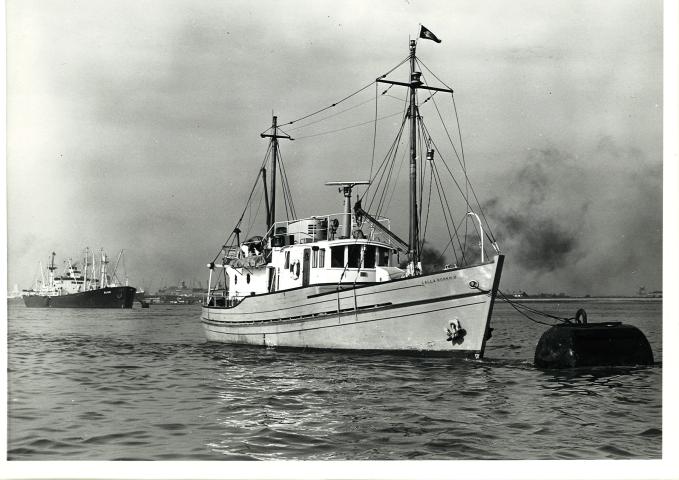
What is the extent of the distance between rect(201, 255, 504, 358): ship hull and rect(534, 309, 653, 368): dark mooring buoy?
1380mm

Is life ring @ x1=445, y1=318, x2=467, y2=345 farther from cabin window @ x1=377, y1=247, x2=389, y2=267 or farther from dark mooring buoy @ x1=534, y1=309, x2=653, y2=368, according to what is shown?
cabin window @ x1=377, y1=247, x2=389, y2=267

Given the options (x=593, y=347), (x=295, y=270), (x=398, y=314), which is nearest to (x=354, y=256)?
(x=295, y=270)

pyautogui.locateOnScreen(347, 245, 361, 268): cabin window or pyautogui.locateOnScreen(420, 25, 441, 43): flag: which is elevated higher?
pyautogui.locateOnScreen(420, 25, 441, 43): flag

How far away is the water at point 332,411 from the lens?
7641 mm

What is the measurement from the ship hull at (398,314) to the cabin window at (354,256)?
89cm

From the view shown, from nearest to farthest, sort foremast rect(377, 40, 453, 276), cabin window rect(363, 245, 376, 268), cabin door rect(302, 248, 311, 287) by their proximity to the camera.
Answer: foremast rect(377, 40, 453, 276)
cabin window rect(363, 245, 376, 268)
cabin door rect(302, 248, 311, 287)

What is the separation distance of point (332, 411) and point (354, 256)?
25.8ft

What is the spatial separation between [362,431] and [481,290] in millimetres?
6118

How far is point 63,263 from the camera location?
13.3 meters

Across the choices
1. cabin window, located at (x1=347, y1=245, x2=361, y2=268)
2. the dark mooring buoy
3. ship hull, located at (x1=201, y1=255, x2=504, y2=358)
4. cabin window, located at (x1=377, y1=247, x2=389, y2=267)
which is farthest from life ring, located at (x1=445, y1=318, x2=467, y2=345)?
cabin window, located at (x1=347, y1=245, x2=361, y2=268)

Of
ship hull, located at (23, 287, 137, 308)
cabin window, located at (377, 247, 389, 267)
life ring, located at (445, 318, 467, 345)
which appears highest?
cabin window, located at (377, 247, 389, 267)

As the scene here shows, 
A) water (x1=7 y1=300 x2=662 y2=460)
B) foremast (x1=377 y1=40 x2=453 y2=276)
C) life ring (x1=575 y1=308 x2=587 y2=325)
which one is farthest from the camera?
foremast (x1=377 y1=40 x2=453 y2=276)

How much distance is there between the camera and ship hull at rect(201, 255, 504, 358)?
45.0ft
